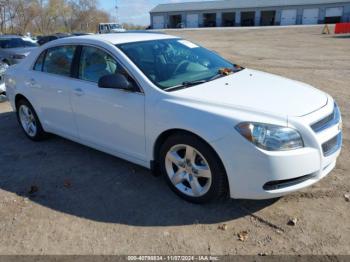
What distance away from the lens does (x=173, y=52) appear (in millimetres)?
4328

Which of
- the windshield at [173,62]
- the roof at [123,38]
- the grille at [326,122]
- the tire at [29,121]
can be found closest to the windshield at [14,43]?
the tire at [29,121]

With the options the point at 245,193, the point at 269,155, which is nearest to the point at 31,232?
the point at 245,193

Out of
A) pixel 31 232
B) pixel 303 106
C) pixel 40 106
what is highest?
pixel 303 106

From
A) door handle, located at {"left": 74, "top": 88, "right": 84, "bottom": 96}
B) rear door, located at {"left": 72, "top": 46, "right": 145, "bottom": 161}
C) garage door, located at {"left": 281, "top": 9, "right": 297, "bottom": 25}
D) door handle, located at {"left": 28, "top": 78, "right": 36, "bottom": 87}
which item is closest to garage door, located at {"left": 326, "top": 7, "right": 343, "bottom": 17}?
garage door, located at {"left": 281, "top": 9, "right": 297, "bottom": 25}

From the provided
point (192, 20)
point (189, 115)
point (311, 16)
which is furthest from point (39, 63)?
point (192, 20)

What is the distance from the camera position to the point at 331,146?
3281 mm

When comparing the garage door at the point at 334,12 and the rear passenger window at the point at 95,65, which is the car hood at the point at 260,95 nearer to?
the rear passenger window at the point at 95,65

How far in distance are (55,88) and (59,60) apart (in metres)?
0.44

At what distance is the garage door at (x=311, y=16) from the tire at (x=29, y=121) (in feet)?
225

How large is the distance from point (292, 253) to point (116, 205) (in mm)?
1831

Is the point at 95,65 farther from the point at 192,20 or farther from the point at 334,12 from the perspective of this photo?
the point at 192,20

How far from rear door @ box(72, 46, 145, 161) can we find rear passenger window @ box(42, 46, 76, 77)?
272mm

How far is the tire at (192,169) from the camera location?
323 centimetres

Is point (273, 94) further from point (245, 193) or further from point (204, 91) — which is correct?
point (245, 193)
